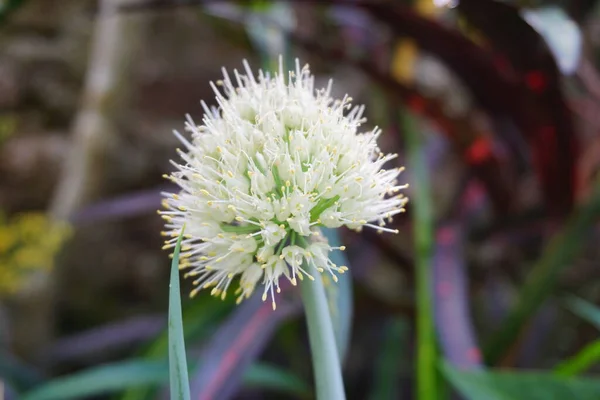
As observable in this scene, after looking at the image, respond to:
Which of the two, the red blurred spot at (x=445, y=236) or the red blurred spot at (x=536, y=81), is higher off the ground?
the red blurred spot at (x=536, y=81)

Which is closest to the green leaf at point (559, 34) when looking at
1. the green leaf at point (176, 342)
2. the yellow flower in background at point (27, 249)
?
the green leaf at point (176, 342)

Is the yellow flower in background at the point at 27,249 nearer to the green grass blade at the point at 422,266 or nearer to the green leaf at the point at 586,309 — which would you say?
the green grass blade at the point at 422,266

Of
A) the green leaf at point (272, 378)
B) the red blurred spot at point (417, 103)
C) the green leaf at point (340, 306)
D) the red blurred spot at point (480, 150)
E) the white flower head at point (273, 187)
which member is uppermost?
the red blurred spot at point (417, 103)

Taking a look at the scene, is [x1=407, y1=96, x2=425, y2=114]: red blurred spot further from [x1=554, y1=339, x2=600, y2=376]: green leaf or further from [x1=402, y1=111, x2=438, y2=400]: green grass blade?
[x1=554, y1=339, x2=600, y2=376]: green leaf

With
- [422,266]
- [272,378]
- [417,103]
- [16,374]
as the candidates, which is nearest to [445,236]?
[422,266]

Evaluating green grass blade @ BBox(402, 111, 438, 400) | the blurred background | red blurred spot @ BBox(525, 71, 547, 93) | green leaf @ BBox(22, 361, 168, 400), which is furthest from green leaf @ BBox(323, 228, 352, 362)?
red blurred spot @ BBox(525, 71, 547, 93)

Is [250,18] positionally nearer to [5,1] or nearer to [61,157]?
[5,1]

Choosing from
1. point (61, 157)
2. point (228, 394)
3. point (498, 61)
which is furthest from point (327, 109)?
point (61, 157)
